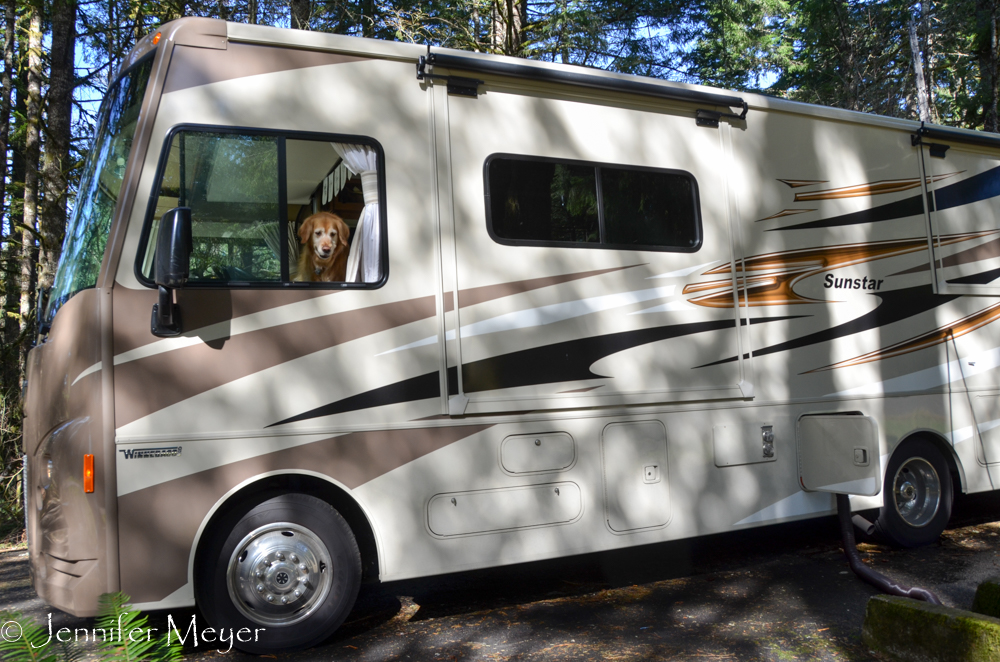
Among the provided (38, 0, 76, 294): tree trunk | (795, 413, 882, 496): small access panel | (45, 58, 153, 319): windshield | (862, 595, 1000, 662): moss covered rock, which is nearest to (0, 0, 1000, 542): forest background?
(38, 0, 76, 294): tree trunk

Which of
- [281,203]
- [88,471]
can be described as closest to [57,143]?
[281,203]

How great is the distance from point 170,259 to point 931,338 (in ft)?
18.6

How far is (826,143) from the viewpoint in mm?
6027

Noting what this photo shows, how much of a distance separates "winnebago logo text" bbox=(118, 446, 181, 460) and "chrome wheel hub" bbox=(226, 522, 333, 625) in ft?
1.90

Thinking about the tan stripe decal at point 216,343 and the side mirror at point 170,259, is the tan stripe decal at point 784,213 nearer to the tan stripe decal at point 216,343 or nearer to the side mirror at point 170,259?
the tan stripe decal at point 216,343

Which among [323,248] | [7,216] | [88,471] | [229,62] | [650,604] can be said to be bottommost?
[650,604]

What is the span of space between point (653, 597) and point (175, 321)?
3370 millimetres

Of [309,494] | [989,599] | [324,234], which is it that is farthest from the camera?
[324,234]

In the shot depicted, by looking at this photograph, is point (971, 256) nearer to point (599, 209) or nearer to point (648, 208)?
point (648, 208)

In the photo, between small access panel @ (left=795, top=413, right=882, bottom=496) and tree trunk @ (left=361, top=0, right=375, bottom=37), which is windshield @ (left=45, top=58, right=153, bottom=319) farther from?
tree trunk @ (left=361, top=0, right=375, bottom=37)

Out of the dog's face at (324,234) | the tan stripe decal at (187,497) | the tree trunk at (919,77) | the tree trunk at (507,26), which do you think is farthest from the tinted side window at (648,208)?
the tree trunk at (919,77)

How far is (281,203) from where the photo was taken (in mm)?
4312

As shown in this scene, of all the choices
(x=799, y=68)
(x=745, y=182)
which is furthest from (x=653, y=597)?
(x=799, y=68)

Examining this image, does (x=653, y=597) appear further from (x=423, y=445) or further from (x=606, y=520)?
(x=423, y=445)
